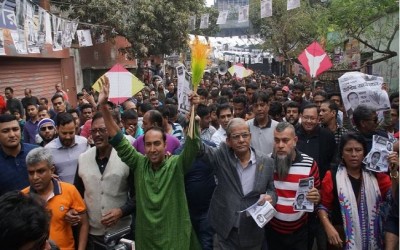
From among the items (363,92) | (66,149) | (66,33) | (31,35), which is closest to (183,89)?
(66,149)

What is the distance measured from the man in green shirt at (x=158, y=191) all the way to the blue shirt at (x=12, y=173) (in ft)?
2.96

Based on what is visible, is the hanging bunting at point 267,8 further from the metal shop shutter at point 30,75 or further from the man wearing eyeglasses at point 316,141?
the man wearing eyeglasses at point 316,141

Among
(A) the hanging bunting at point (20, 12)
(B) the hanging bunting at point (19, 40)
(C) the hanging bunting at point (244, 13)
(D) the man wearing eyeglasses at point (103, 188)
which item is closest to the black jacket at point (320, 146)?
(D) the man wearing eyeglasses at point (103, 188)

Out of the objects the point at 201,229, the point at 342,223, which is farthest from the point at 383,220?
the point at 201,229

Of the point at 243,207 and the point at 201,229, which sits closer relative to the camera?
the point at 243,207

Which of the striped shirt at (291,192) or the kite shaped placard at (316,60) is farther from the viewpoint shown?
the kite shaped placard at (316,60)

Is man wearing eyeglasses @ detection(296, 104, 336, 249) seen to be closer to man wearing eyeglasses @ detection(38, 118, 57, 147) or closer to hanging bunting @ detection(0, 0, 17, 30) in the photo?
man wearing eyeglasses @ detection(38, 118, 57, 147)

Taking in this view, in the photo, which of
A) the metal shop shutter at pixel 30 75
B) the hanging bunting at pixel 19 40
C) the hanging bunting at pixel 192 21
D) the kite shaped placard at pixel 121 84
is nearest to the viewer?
the kite shaped placard at pixel 121 84

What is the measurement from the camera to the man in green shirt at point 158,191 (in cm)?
343

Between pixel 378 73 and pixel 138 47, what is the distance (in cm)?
929

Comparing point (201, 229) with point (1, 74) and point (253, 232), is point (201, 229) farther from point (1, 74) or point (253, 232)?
point (1, 74)

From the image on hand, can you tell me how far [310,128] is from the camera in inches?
191

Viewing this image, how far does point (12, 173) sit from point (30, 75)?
11517 mm

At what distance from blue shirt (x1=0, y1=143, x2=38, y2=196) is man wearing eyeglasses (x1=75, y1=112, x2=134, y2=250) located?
1.54 ft
